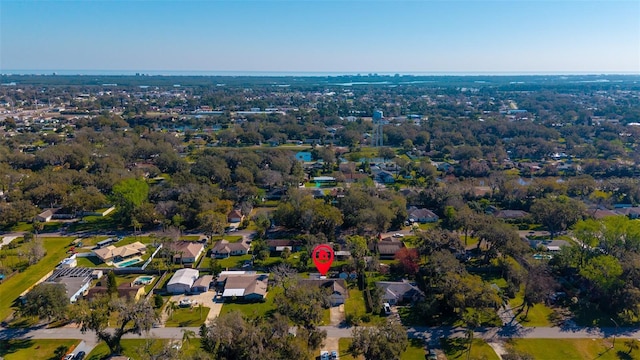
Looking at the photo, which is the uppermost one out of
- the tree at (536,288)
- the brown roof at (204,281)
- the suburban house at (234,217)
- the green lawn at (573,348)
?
the tree at (536,288)

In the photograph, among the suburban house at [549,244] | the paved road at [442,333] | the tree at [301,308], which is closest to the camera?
the tree at [301,308]

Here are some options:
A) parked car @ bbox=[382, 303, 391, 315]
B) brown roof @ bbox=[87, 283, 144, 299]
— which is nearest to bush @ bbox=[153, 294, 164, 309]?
brown roof @ bbox=[87, 283, 144, 299]

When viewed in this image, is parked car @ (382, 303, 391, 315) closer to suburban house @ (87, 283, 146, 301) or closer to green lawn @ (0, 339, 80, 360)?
suburban house @ (87, 283, 146, 301)

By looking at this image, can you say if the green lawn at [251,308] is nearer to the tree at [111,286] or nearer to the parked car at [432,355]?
the tree at [111,286]

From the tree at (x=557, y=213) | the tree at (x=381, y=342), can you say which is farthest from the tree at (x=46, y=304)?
the tree at (x=557, y=213)

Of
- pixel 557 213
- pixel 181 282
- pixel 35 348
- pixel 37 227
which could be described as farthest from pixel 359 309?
pixel 37 227
